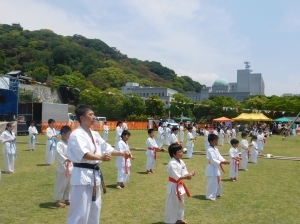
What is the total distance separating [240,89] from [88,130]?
11206 cm

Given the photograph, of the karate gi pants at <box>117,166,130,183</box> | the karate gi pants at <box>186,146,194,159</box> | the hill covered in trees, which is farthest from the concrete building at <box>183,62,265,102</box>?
the karate gi pants at <box>117,166,130,183</box>

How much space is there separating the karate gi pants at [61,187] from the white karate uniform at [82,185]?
3.13 meters

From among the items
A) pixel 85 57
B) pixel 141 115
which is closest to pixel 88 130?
pixel 141 115

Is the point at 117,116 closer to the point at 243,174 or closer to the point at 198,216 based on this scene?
the point at 243,174

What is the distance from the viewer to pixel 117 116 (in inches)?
2218

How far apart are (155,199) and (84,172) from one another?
420 cm

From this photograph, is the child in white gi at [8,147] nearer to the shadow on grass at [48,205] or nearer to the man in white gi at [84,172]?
the shadow on grass at [48,205]

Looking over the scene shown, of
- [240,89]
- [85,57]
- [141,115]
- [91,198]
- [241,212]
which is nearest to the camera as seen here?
[91,198]

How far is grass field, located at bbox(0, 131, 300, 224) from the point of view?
7.12m

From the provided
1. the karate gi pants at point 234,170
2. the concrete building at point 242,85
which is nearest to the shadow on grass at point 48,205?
the karate gi pants at point 234,170

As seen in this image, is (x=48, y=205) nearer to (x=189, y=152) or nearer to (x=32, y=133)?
(x=189, y=152)

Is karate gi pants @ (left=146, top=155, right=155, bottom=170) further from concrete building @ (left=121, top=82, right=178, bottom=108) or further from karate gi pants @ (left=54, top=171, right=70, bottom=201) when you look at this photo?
concrete building @ (left=121, top=82, right=178, bottom=108)

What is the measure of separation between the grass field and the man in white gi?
79.7 inches

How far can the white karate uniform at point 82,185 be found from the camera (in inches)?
188
